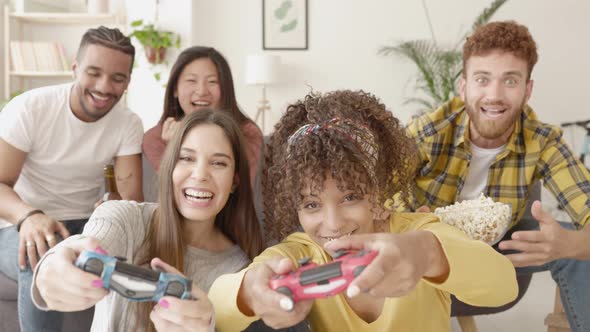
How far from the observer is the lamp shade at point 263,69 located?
5.64 metres

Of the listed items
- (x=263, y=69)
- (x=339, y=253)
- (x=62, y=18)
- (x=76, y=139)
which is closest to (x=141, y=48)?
(x=62, y=18)

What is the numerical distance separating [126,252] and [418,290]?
0.73 metres

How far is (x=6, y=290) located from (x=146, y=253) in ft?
2.87

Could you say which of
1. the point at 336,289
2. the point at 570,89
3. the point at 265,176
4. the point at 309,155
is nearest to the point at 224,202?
the point at 265,176

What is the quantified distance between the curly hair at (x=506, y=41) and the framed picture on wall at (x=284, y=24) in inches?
152

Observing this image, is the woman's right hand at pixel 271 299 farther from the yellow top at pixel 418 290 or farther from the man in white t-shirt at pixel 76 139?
the man in white t-shirt at pixel 76 139

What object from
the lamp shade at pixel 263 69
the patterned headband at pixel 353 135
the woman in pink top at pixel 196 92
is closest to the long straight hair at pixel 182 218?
the patterned headband at pixel 353 135

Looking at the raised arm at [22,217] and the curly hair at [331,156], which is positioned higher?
the curly hair at [331,156]

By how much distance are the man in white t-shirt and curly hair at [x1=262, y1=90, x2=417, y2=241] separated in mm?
1067

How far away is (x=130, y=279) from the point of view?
0.92 m

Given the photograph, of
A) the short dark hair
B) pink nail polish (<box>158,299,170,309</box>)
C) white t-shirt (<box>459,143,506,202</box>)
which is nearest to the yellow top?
pink nail polish (<box>158,299,170,309</box>)

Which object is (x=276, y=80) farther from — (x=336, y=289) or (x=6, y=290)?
(x=336, y=289)

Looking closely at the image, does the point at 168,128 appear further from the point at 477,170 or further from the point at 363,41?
the point at 363,41

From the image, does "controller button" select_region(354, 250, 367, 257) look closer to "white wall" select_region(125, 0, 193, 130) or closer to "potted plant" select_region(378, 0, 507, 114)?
"potted plant" select_region(378, 0, 507, 114)
